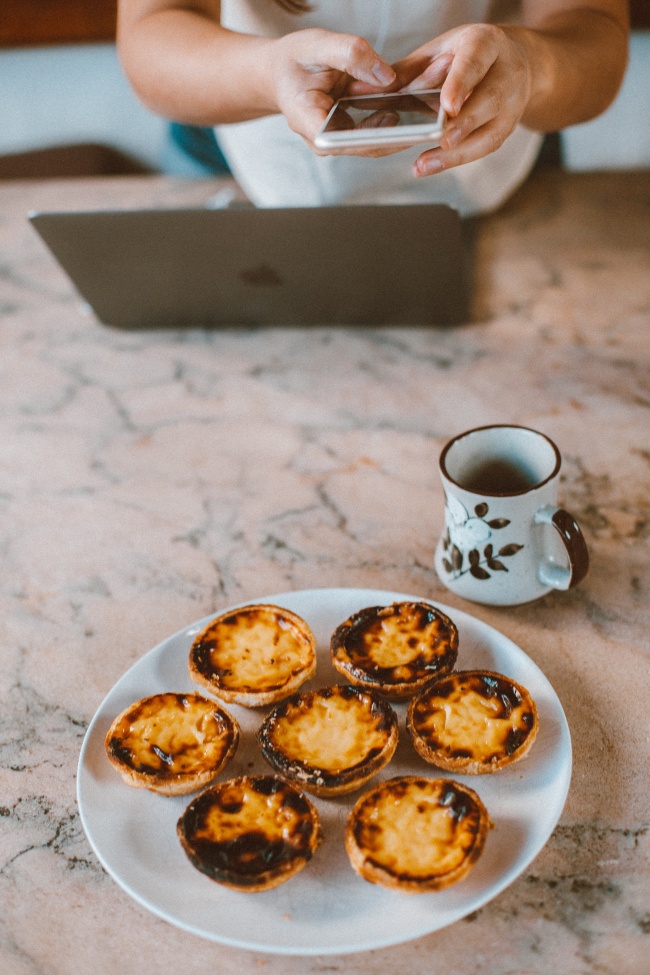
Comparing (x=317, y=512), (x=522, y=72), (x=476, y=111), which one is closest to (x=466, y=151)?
(x=476, y=111)

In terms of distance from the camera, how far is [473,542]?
876 mm

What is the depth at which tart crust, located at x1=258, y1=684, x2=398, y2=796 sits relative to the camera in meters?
0.72

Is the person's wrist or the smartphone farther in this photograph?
the person's wrist

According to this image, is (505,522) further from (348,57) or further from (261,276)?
(261,276)

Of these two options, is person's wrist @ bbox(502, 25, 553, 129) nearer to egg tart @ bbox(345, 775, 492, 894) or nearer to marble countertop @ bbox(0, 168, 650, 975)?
marble countertop @ bbox(0, 168, 650, 975)

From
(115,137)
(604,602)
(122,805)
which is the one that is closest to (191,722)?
(122,805)

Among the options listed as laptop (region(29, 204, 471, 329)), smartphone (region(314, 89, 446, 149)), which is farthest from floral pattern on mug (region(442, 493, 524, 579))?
laptop (region(29, 204, 471, 329))

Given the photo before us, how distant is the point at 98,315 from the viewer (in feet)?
4.88

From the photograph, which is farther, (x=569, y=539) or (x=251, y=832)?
(x=569, y=539)

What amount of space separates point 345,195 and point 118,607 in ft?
3.35

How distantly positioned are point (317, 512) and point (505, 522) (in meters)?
0.33

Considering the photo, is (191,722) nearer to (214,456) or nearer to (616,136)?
(214,456)

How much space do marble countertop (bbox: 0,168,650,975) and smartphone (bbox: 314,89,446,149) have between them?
458mm

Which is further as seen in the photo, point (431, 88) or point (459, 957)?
point (431, 88)
